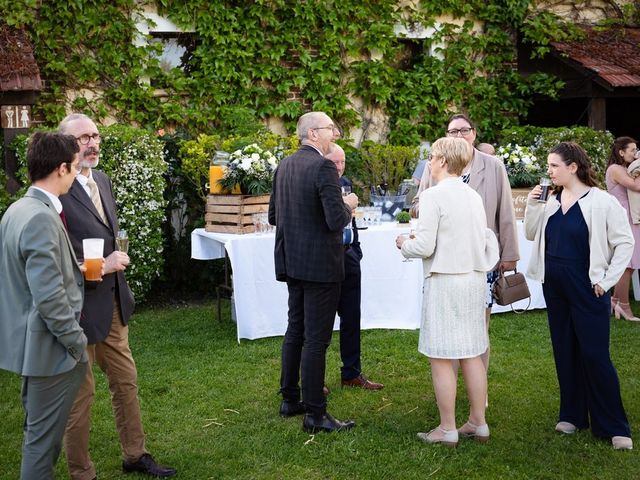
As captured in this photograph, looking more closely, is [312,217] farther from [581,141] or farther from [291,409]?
[581,141]

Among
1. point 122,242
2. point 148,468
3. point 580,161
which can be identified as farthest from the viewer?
point 580,161

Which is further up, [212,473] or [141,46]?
[141,46]

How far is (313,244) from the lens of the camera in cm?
470

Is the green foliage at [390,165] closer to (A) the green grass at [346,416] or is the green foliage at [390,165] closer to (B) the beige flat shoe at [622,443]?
(A) the green grass at [346,416]

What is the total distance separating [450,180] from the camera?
4375mm

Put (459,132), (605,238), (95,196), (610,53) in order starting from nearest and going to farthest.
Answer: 1. (95,196)
2. (605,238)
3. (459,132)
4. (610,53)

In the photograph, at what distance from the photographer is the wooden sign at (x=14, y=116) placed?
337 inches

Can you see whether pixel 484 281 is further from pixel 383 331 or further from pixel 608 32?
pixel 608 32

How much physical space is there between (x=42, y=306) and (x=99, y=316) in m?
0.72

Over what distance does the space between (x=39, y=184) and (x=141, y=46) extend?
6.82 m

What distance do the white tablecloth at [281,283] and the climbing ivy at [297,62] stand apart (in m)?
2.81

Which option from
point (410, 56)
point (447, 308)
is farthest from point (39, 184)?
point (410, 56)

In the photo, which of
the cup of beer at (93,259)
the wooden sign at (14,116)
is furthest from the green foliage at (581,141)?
the cup of beer at (93,259)

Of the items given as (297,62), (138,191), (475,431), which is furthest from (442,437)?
(297,62)
